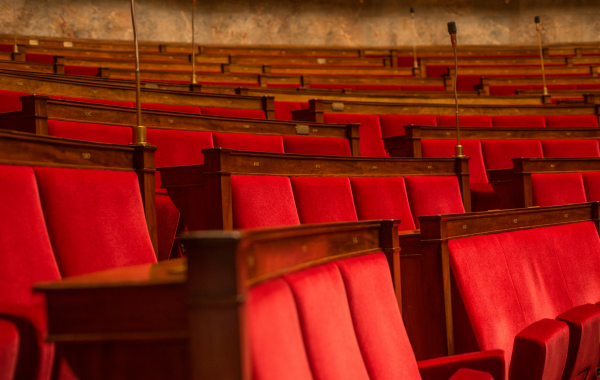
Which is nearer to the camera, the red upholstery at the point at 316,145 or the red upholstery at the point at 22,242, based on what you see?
the red upholstery at the point at 22,242

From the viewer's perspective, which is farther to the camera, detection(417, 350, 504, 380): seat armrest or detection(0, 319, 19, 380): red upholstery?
detection(417, 350, 504, 380): seat armrest

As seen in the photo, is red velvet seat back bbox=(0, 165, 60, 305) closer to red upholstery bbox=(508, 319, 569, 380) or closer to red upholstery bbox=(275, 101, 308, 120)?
red upholstery bbox=(508, 319, 569, 380)

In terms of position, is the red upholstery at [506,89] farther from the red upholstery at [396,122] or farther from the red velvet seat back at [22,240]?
the red velvet seat back at [22,240]

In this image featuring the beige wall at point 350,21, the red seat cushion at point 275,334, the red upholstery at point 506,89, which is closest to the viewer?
the red seat cushion at point 275,334

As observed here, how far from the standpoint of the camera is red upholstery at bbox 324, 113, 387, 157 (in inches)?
40.6

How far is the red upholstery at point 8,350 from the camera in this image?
0.21 meters

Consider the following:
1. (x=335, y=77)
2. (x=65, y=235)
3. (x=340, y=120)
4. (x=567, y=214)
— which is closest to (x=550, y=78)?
(x=335, y=77)

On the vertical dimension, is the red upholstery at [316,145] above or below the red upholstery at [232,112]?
below

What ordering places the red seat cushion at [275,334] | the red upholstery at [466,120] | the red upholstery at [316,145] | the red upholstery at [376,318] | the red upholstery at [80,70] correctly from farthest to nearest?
the red upholstery at [80,70], the red upholstery at [466,120], the red upholstery at [316,145], the red upholstery at [376,318], the red seat cushion at [275,334]

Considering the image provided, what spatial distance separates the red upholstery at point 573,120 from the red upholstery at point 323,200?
73 cm

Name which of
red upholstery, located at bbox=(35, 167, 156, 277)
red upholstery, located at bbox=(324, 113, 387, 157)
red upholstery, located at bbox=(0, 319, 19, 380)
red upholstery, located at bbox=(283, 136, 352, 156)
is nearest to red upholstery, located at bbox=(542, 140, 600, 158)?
red upholstery, located at bbox=(324, 113, 387, 157)

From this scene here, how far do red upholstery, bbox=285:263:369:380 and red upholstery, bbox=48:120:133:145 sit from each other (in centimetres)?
42

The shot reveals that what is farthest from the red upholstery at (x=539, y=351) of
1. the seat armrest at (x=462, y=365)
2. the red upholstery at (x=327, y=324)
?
the red upholstery at (x=327, y=324)

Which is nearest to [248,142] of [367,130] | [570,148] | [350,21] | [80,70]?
[367,130]
